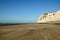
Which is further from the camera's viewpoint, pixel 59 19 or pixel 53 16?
pixel 53 16

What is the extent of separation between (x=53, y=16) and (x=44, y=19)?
965 centimetres

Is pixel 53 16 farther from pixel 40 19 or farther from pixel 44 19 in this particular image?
pixel 40 19

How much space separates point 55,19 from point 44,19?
39.0 feet

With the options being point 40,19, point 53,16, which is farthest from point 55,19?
point 40,19

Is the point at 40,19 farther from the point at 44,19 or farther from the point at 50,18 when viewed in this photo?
the point at 50,18

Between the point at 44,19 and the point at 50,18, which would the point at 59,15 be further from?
the point at 44,19

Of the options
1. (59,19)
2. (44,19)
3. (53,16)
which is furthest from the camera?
(44,19)

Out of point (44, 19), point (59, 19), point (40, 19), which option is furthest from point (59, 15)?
point (40, 19)

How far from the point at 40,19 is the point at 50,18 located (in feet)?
39.2

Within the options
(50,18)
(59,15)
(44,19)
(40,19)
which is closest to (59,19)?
(59,15)

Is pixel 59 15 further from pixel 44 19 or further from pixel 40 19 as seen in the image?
pixel 40 19

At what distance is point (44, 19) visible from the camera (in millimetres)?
86375

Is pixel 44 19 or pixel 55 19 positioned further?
pixel 44 19

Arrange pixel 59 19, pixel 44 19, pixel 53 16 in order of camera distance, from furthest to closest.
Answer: pixel 44 19 → pixel 53 16 → pixel 59 19
